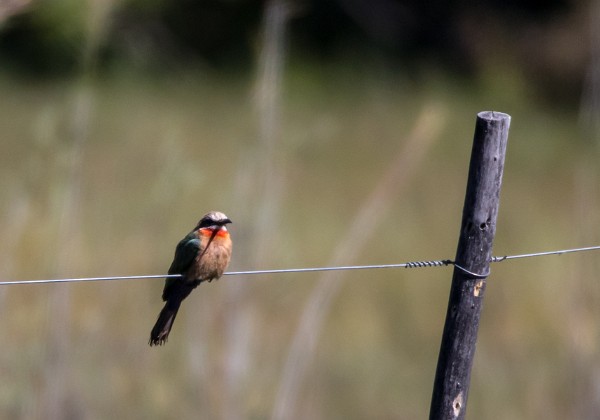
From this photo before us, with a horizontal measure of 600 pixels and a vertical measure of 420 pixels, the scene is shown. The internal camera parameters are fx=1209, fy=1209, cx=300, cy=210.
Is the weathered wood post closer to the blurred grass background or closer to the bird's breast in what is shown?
the bird's breast

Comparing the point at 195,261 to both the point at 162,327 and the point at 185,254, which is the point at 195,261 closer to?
the point at 185,254

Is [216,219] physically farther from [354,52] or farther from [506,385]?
[354,52]

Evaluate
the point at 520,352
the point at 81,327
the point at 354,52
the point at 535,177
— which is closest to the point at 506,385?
the point at 520,352

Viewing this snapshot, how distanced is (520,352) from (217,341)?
2.68m

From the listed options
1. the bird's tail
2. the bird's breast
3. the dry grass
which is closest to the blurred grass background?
the dry grass

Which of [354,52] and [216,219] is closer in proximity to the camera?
[216,219]

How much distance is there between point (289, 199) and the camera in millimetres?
10672

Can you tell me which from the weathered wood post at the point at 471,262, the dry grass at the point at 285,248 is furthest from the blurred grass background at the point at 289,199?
the weathered wood post at the point at 471,262

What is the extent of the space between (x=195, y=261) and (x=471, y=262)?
1.33 m

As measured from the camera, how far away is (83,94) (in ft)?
20.3

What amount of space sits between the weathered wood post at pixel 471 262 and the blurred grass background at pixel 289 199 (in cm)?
172

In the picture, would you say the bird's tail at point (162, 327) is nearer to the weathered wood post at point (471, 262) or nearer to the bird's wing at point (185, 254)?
the bird's wing at point (185, 254)

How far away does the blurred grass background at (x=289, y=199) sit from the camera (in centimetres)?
640

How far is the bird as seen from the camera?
5086 millimetres
